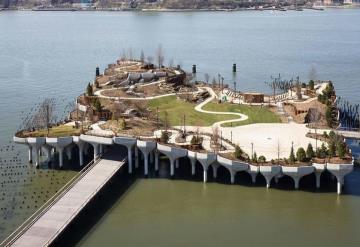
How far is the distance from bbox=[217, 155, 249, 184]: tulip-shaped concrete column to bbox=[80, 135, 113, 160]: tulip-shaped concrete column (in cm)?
1182

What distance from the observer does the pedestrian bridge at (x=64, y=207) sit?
45688mm

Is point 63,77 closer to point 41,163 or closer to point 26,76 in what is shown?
point 26,76

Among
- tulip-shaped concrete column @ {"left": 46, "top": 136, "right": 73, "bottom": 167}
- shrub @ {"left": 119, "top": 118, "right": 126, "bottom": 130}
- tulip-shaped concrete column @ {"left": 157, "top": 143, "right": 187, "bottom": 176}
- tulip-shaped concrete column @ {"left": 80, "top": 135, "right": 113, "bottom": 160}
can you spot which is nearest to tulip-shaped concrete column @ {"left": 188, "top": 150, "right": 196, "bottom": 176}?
tulip-shaped concrete column @ {"left": 157, "top": 143, "right": 187, "bottom": 176}

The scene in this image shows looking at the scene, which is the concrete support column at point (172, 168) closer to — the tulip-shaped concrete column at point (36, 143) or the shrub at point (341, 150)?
the tulip-shaped concrete column at point (36, 143)

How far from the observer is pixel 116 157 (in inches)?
2525

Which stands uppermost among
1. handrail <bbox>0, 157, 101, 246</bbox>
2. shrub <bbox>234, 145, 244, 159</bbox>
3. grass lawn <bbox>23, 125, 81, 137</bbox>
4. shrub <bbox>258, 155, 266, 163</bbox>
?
grass lawn <bbox>23, 125, 81, 137</bbox>

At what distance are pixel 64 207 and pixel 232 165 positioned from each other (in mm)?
16679

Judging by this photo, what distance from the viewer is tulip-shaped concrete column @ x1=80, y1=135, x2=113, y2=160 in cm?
6297

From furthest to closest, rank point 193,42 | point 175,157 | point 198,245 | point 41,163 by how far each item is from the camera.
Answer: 1. point 193,42
2. point 41,163
3. point 175,157
4. point 198,245

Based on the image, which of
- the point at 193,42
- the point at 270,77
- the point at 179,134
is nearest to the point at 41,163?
the point at 179,134

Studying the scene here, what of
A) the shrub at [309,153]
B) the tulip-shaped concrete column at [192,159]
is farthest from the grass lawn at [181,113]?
the shrub at [309,153]

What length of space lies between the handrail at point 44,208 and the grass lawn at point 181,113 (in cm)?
1494

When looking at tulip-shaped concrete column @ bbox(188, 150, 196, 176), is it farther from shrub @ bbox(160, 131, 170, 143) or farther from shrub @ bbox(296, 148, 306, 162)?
shrub @ bbox(296, 148, 306, 162)

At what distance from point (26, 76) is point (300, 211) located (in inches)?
3106
